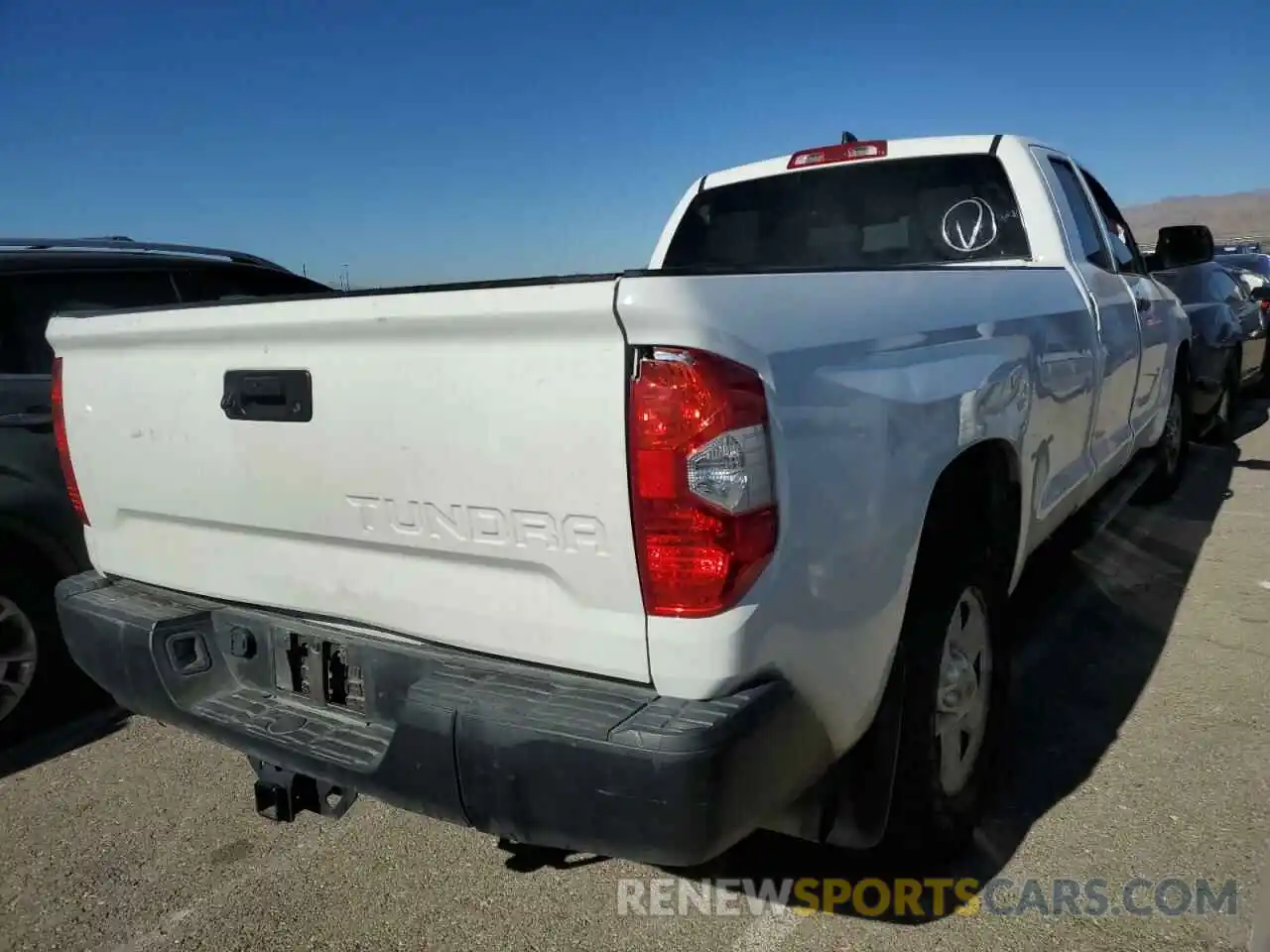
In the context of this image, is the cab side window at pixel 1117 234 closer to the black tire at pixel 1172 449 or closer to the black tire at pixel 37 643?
the black tire at pixel 1172 449

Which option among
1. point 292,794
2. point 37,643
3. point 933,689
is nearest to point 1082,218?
point 933,689

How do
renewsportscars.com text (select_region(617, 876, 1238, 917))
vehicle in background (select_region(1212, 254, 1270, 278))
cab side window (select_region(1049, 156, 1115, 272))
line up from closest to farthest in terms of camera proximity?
renewsportscars.com text (select_region(617, 876, 1238, 917))
cab side window (select_region(1049, 156, 1115, 272))
vehicle in background (select_region(1212, 254, 1270, 278))

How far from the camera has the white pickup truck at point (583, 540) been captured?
1.69 m

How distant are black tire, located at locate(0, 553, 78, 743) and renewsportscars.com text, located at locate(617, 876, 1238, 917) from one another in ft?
7.75

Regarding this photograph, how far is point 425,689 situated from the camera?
6.25 feet

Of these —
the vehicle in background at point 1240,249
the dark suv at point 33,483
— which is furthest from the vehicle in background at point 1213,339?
the dark suv at point 33,483

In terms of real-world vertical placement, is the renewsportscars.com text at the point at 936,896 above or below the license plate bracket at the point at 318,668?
below

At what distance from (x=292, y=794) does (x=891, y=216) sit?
3.06 metres


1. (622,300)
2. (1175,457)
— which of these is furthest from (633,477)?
(1175,457)

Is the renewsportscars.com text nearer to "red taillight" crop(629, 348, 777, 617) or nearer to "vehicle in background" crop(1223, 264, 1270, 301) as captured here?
"red taillight" crop(629, 348, 777, 617)

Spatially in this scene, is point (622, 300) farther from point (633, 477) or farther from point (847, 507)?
point (847, 507)

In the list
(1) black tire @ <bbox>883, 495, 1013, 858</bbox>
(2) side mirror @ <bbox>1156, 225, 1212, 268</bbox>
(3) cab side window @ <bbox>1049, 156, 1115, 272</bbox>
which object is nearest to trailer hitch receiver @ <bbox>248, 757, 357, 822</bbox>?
(1) black tire @ <bbox>883, 495, 1013, 858</bbox>

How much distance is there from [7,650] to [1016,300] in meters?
3.57

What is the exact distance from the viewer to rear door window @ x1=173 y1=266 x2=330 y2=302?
451 centimetres
